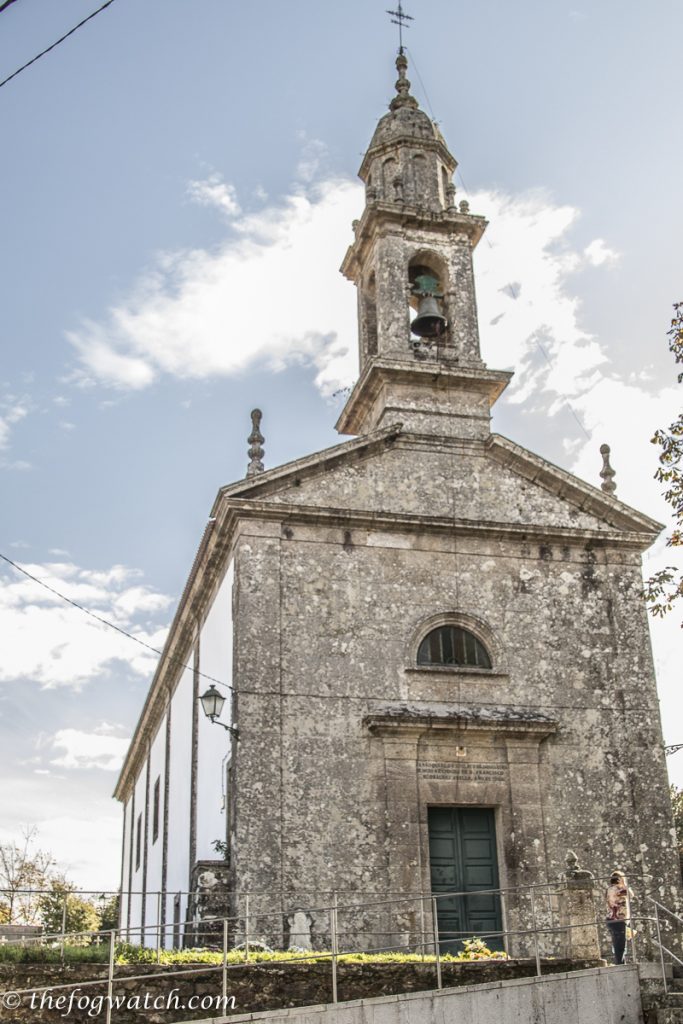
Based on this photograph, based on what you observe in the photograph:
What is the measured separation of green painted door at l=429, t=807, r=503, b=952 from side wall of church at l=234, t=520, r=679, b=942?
30 centimetres

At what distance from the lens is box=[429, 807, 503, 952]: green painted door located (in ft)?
59.1

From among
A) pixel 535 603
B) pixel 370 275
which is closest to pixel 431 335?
pixel 370 275

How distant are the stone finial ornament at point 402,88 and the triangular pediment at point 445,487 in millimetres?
8779

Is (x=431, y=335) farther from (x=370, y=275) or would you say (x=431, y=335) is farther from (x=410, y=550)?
(x=410, y=550)

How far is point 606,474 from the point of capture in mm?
22484

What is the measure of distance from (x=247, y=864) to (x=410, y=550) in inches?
236

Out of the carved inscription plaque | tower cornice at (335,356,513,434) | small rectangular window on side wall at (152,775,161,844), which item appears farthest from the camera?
small rectangular window on side wall at (152,775,161,844)

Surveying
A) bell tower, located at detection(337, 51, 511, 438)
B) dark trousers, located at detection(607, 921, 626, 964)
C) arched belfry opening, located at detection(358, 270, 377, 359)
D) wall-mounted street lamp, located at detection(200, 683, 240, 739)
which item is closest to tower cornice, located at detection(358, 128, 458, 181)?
bell tower, located at detection(337, 51, 511, 438)

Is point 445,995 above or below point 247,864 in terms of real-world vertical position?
below

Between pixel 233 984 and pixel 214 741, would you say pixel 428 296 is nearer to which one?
pixel 214 741

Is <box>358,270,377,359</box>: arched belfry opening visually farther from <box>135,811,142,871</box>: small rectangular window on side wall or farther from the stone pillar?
<box>135,811,142,871</box>: small rectangular window on side wall

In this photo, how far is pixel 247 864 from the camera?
56.6 ft

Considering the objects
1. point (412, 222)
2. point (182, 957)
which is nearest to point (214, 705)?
point (182, 957)

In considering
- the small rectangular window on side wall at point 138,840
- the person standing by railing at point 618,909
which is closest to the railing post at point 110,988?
Answer: the person standing by railing at point 618,909
